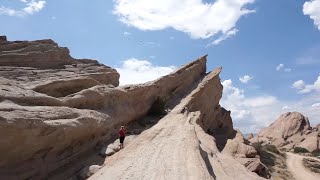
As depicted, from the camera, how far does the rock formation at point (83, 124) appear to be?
675 inches

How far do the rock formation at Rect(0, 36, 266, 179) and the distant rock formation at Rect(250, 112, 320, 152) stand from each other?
194ft

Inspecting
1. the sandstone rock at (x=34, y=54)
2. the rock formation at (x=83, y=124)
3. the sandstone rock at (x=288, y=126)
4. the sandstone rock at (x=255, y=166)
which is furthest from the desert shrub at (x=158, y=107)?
the sandstone rock at (x=288, y=126)

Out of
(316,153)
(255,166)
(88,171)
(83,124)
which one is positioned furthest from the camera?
(316,153)

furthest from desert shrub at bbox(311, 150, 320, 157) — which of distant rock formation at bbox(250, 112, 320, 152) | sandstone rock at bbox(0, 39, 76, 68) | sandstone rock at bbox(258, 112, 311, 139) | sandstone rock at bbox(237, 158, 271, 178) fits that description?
sandstone rock at bbox(0, 39, 76, 68)

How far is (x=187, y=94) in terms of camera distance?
141 feet

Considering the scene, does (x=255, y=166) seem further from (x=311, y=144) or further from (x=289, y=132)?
(x=289, y=132)

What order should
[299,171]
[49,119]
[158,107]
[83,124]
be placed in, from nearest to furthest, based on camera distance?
[49,119], [83,124], [158,107], [299,171]

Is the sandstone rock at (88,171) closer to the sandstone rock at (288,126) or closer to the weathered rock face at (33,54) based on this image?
the weathered rock face at (33,54)

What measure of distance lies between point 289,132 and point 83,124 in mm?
84749

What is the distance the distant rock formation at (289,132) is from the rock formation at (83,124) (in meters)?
59.0

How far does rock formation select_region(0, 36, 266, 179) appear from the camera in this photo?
675 inches

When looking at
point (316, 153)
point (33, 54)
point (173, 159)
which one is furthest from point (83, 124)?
point (316, 153)

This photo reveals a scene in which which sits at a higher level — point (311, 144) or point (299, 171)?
point (311, 144)

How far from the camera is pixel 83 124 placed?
73.0 feet
